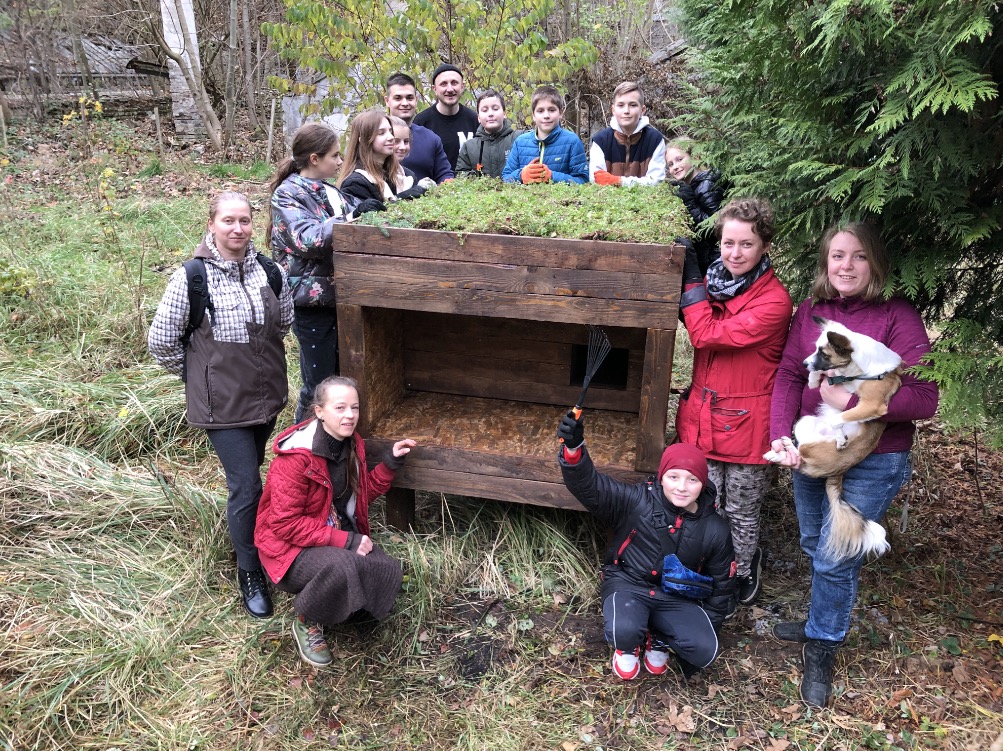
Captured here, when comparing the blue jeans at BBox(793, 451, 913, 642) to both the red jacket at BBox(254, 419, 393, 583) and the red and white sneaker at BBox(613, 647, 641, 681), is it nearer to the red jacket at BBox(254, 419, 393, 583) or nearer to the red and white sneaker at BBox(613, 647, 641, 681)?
the red and white sneaker at BBox(613, 647, 641, 681)

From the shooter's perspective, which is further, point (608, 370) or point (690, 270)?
point (608, 370)

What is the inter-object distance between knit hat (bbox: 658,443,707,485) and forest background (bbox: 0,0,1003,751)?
36.6 inches

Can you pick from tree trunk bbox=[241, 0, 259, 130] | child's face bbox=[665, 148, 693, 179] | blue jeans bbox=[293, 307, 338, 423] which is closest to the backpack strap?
blue jeans bbox=[293, 307, 338, 423]

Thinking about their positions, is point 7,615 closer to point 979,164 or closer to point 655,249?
point 655,249

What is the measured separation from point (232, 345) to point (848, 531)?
2.63m

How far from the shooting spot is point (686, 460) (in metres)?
3.14

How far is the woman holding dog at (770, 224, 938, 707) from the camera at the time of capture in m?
2.80

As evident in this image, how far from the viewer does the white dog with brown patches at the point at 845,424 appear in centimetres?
275

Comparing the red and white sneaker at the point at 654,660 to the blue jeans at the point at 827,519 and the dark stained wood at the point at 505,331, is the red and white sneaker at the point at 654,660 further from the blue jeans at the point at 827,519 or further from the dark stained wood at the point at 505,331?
the dark stained wood at the point at 505,331

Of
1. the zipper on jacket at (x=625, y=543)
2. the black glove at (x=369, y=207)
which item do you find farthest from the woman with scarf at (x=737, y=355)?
the black glove at (x=369, y=207)

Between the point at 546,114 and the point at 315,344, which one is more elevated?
the point at 546,114

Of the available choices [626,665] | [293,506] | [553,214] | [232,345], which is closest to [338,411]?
[293,506]

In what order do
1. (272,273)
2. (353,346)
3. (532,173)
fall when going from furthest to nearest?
(532,173) → (353,346) → (272,273)

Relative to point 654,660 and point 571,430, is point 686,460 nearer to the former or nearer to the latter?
point 571,430
